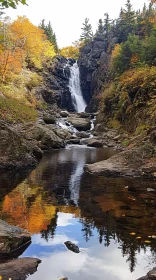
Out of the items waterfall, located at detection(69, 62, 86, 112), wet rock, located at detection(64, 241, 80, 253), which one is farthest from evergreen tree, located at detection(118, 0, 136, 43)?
wet rock, located at detection(64, 241, 80, 253)

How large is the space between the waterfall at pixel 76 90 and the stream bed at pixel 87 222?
36.3 metres

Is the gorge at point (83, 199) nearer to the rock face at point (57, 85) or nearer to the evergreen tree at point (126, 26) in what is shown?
the rock face at point (57, 85)

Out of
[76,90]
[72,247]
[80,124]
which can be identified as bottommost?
[72,247]

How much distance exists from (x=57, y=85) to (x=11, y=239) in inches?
1693

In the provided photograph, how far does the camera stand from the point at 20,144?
13.3 meters

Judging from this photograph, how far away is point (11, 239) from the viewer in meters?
4.62

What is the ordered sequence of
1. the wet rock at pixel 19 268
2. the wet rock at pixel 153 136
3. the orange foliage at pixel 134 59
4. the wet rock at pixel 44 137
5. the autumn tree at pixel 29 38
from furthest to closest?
the autumn tree at pixel 29 38, the orange foliage at pixel 134 59, the wet rock at pixel 44 137, the wet rock at pixel 153 136, the wet rock at pixel 19 268

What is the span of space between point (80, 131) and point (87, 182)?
70.8 ft

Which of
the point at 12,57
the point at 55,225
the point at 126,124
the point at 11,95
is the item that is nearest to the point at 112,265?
the point at 55,225

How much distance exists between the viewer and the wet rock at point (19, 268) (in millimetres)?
3754

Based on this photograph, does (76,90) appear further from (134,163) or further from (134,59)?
(134,163)

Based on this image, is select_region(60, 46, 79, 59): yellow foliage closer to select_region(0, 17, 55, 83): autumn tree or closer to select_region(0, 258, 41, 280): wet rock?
select_region(0, 17, 55, 83): autumn tree

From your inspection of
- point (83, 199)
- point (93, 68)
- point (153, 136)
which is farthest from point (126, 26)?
point (83, 199)

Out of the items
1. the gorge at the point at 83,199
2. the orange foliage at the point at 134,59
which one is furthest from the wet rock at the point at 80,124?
the orange foliage at the point at 134,59
